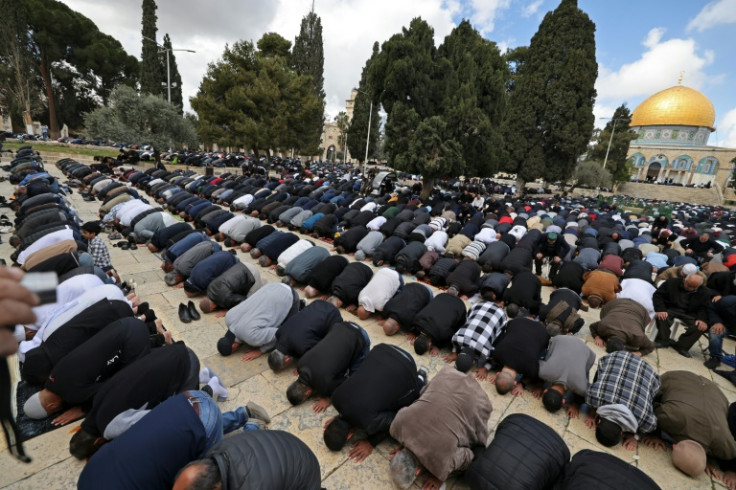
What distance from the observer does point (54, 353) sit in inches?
127

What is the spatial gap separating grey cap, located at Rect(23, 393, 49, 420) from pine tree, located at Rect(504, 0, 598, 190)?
82.8 feet

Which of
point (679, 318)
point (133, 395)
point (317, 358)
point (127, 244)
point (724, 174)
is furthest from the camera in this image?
point (724, 174)

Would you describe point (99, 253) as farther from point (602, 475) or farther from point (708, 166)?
point (708, 166)

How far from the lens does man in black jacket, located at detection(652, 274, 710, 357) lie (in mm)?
5352

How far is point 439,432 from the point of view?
8.75 ft

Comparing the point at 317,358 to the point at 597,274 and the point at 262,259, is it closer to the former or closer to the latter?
the point at 262,259

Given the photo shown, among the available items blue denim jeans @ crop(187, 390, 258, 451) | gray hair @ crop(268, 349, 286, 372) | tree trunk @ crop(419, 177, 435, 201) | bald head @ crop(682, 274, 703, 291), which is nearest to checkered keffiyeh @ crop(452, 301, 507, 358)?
gray hair @ crop(268, 349, 286, 372)

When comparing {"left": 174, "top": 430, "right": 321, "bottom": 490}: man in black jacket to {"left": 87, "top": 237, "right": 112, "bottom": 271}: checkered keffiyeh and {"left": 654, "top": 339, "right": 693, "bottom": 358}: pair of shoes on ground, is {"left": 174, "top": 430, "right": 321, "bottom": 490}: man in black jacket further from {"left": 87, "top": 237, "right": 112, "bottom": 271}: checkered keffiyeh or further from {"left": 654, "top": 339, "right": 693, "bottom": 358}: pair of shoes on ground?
{"left": 654, "top": 339, "right": 693, "bottom": 358}: pair of shoes on ground

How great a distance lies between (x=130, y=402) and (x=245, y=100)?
27.5 metres

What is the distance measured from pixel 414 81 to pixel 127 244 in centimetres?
1388

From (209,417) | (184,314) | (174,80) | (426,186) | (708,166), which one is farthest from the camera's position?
(708,166)

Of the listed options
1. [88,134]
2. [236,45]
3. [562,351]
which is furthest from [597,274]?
[88,134]

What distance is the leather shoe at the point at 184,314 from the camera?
5.12 m

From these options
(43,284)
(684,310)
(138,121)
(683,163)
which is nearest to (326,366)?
(43,284)
